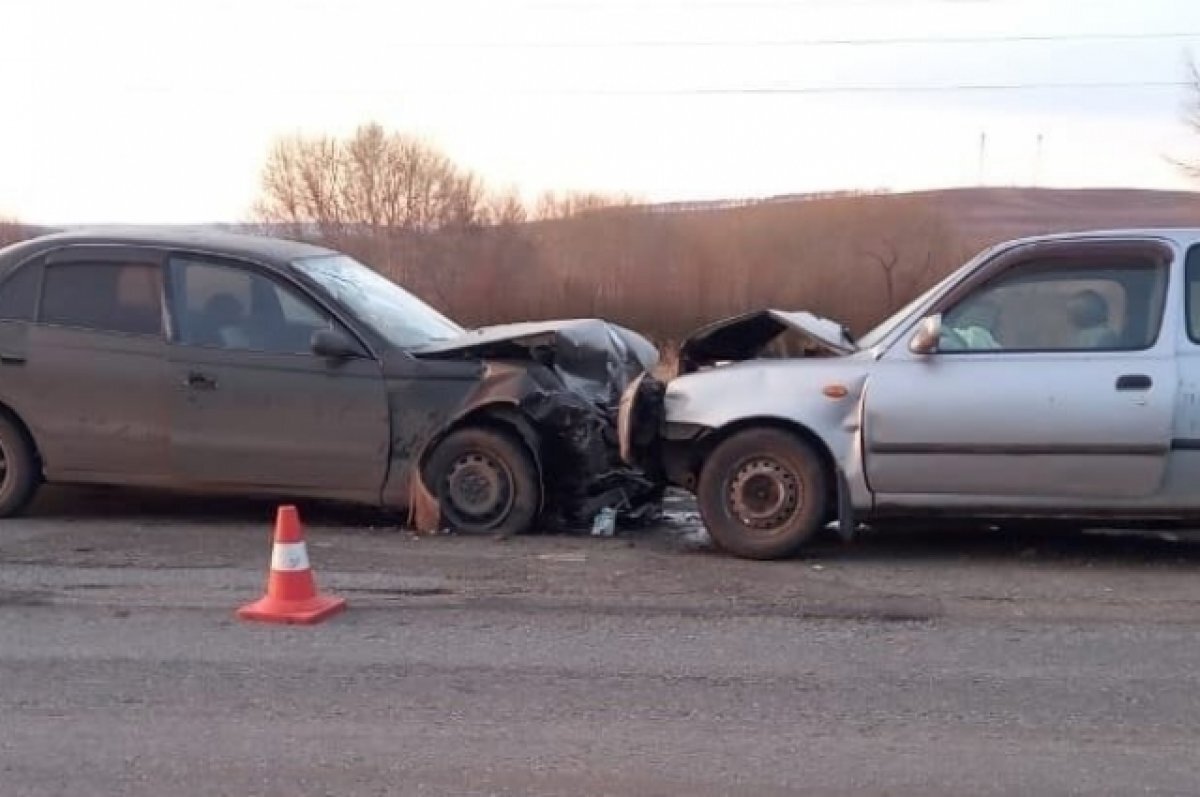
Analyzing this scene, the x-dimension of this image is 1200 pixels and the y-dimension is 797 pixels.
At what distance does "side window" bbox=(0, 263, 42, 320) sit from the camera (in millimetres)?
9070

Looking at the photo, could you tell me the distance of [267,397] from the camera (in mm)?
8711

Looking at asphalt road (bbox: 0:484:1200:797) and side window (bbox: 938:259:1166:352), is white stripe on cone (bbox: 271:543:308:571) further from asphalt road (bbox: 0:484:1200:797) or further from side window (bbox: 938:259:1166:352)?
side window (bbox: 938:259:1166:352)

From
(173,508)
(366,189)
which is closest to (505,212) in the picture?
(366,189)

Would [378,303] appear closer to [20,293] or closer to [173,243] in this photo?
[173,243]

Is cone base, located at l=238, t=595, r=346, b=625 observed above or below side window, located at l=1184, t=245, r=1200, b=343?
below

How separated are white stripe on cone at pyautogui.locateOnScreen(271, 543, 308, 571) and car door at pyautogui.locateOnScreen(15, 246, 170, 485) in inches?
94.8

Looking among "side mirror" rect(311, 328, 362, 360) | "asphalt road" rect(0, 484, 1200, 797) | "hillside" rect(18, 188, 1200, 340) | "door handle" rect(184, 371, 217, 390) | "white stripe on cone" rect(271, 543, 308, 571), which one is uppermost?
"hillside" rect(18, 188, 1200, 340)

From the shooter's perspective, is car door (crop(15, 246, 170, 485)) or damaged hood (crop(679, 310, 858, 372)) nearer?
damaged hood (crop(679, 310, 858, 372))

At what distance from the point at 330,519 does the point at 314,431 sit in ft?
2.80

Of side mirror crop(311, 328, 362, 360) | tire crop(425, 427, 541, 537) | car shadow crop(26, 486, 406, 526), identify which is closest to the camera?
tire crop(425, 427, 541, 537)

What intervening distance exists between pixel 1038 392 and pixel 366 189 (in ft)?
110

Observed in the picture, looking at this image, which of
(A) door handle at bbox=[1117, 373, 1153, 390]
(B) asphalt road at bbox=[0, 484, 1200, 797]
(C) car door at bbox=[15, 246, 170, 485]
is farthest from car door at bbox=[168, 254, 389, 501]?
(A) door handle at bbox=[1117, 373, 1153, 390]

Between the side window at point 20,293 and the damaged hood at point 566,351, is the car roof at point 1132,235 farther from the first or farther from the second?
the side window at point 20,293

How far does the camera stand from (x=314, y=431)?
866cm
